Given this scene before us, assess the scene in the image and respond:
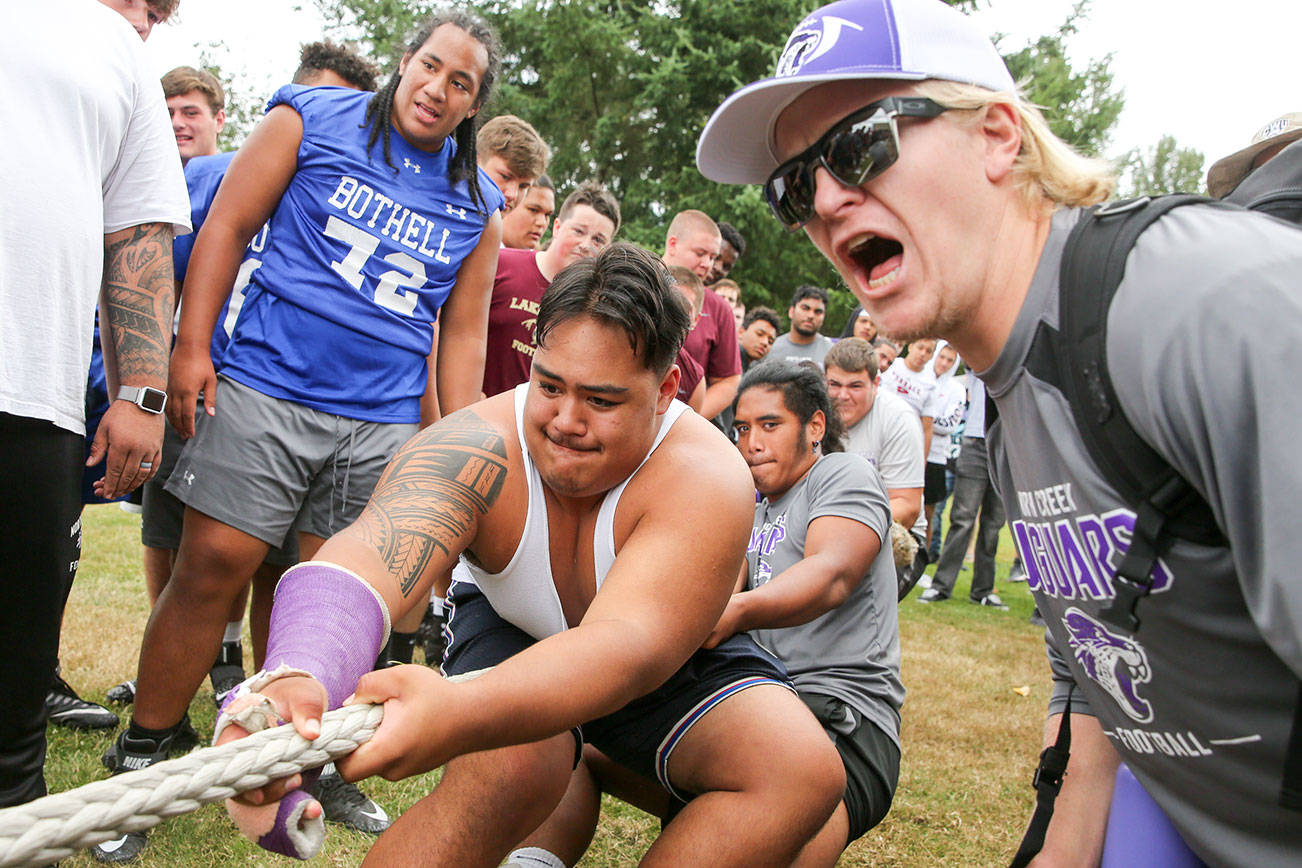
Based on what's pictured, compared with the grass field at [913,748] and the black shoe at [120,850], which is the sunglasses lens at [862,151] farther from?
the black shoe at [120,850]

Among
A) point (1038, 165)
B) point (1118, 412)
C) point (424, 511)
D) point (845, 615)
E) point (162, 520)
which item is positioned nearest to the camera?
point (1118, 412)

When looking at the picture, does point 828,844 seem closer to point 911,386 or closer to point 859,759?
point 859,759

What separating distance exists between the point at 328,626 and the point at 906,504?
4.49m

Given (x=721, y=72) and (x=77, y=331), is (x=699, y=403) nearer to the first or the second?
(x=77, y=331)

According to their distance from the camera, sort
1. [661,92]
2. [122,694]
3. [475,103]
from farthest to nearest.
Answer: [661,92] → [122,694] → [475,103]

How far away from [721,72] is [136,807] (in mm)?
19023

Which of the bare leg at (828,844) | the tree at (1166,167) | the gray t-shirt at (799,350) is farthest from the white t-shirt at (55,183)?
the tree at (1166,167)

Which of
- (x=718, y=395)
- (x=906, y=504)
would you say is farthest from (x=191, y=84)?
(x=906, y=504)

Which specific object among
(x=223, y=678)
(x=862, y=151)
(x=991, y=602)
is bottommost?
(x=991, y=602)

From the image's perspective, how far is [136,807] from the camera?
4.10 feet

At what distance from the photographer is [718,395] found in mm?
6172

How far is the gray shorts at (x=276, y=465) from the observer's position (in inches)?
121

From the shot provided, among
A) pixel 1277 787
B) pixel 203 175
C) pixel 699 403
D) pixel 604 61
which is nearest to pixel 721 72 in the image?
pixel 604 61

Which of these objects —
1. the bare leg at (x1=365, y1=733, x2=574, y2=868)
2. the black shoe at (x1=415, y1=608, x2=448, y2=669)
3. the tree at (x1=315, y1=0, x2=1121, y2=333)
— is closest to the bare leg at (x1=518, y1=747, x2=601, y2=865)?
the bare leg at (x1=365, y1=733, x2=574, y2=868)
